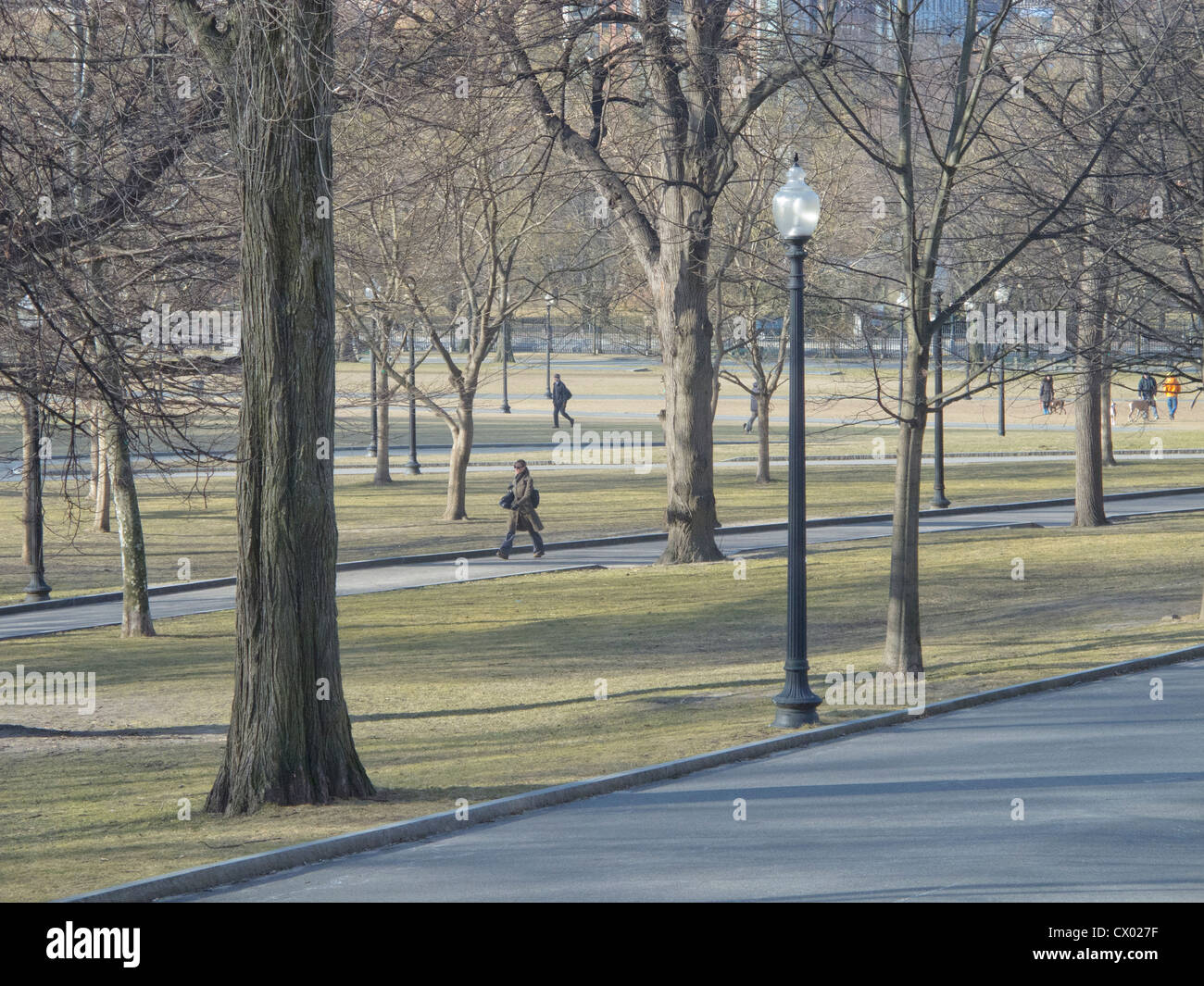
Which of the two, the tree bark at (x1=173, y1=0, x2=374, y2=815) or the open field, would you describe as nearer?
the tree bark at (x1=173, y1=0, x2=374, y2=815)

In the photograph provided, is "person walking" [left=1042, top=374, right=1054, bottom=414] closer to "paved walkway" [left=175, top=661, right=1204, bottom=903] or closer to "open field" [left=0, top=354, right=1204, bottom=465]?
"open field" [left=0, top=354, right=1204, bottom=465]

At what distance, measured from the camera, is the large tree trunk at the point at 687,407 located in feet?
73.0

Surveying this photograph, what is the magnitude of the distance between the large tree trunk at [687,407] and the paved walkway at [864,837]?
12279 millimetres

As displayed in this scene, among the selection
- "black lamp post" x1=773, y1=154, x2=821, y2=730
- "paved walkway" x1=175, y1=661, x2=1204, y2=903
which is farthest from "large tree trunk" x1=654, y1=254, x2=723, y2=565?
"paved walkway" x1=175, y1=661, x2=1204, y2=903

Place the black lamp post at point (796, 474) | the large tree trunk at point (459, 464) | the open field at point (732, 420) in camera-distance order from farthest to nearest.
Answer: the open field at point (732, 420)
the large tree trunk at point (459, 464)
the black lamp post at point (796, 474)

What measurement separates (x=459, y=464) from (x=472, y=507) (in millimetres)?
2866

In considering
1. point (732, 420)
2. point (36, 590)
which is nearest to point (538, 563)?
point (36, 590)

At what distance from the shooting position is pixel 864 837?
7.51 metres

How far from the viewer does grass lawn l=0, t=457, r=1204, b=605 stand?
82.9 feet

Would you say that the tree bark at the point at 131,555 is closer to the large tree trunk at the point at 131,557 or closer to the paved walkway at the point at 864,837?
the large tree trunk at the point at 131,557

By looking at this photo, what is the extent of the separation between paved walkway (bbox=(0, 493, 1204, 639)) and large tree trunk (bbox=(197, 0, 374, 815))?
10494mm

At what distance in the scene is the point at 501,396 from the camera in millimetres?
72875

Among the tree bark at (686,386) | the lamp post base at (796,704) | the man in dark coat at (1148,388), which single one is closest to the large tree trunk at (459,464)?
the tree bark at (686,386)

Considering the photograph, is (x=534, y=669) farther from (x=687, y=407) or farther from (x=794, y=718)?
(x=687, y=407)
